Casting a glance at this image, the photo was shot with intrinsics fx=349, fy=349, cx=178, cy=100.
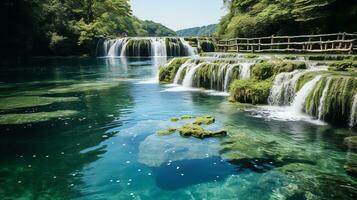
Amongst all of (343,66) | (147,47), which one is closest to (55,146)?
(343,66)

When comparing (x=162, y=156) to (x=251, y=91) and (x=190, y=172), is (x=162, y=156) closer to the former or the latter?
(x=190, y=172)

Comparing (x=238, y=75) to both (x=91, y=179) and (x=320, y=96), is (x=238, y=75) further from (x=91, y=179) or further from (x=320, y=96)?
(x=91, y=179)

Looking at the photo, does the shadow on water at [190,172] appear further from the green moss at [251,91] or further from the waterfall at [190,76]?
the waterfall at [190,76]

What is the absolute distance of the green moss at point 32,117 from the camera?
49.9 ft

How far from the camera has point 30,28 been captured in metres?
49.3

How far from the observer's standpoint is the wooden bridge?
24125 mm

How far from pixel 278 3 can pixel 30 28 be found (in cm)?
3409

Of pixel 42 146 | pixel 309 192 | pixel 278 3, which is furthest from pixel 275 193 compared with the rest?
pixel 278 3

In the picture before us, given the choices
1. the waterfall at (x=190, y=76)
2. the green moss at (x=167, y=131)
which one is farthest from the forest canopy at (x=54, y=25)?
the green moss at (x=167, y=131)

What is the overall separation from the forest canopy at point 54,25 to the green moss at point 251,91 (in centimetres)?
3721

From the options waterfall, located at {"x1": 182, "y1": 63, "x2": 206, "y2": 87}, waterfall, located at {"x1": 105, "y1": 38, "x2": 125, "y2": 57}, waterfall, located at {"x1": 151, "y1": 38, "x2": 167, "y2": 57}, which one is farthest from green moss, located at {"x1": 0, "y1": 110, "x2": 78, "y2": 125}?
waterfall, located at {"x1": 105, "y1": 38, "x2": 125, "y2": 57}

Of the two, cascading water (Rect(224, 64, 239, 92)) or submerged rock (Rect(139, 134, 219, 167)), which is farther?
cascading water (Rect(224, 64, 239, 92))

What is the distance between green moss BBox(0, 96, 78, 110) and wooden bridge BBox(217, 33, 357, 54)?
1764 cm

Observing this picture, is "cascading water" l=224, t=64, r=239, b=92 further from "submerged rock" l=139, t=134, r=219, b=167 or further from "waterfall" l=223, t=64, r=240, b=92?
"submerged rock" l=139, t=134, r=219, b=167
